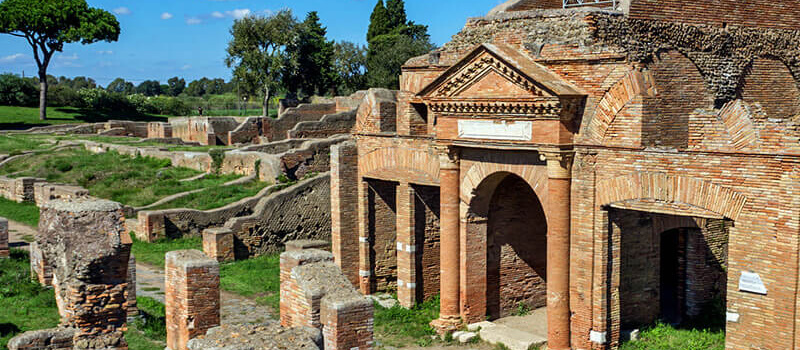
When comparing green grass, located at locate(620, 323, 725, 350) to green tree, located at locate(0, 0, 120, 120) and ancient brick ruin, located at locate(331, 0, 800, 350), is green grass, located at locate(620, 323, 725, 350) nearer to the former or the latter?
ancient brick ruin, located at locate(331, 0, 800, 350)

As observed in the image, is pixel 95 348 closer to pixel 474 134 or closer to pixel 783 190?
pixel 474 134

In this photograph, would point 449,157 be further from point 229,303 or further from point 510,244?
point 229,303

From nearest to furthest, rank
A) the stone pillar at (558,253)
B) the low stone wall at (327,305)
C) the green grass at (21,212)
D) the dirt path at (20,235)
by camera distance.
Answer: the low stone wall at (327,305) → the stone pillar at (558,253) → the dirt path at (20,235) → the green grass at (21,212)

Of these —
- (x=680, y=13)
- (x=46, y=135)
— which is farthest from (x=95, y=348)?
(x=46, y=135)

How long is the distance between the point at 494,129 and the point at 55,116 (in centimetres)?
4536

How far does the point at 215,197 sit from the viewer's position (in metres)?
24.8

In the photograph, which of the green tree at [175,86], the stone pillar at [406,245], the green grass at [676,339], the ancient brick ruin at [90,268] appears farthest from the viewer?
the green tree at [175,86]

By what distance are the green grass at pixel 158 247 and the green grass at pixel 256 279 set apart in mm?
1647

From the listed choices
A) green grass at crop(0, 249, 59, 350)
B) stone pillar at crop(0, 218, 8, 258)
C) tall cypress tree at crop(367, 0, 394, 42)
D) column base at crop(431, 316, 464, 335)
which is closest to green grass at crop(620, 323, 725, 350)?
column base at crop(431, 316, 464, 335)

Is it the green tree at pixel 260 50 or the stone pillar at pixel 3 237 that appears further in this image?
the green tree at pixel 260 50

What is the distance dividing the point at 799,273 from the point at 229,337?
25.9ft

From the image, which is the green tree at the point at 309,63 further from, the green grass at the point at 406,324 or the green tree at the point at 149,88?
the green tree at the point at 149,88

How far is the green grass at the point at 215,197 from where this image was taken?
79.4 ft

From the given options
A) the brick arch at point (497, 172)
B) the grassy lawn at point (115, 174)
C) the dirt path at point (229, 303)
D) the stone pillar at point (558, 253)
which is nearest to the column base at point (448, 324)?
the brick arch at point (497, 172)
